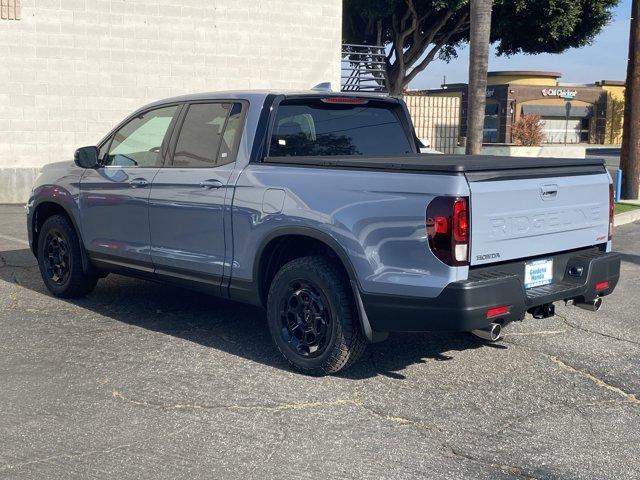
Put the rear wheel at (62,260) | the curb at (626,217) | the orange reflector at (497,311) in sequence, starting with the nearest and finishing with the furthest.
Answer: the orange reflector at (497,311), the rear wheel at (62,260), the curb at (626,217)

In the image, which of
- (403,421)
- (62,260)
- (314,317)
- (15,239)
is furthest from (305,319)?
(15,239)

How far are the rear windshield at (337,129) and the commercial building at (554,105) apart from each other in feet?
160

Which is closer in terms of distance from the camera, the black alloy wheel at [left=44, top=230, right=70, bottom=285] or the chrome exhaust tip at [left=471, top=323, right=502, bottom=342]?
the chrome exhaust tip at [left=471, top=323, right=502, bottom=342]

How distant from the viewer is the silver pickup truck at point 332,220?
498cm

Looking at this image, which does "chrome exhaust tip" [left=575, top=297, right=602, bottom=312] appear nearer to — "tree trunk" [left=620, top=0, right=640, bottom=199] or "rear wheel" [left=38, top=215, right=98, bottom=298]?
"rear wheel" [left=38, top=215, right=98, bottom=298]

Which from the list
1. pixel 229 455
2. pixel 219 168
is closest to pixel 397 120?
pixel 219 168

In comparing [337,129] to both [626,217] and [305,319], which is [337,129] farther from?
[626,217]

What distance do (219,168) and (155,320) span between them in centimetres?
162

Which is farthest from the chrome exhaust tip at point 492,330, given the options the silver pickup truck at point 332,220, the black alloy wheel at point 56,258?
the black alloy wheel at point 56,258

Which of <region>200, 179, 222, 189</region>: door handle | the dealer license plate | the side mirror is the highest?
the side mirror

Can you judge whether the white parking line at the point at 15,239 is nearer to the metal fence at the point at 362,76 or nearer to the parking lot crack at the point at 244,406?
the parking lot crack at the point at 244,406

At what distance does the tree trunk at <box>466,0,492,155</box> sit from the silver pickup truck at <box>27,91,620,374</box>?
6775mm

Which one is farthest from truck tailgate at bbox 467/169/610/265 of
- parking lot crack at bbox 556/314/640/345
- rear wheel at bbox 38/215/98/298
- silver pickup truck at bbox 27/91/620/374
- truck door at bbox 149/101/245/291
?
rear wheel at bbox 38/215/98/298

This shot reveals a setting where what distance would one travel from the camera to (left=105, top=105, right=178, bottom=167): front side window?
22.7 feet
